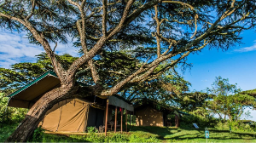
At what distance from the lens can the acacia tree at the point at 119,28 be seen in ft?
16.6

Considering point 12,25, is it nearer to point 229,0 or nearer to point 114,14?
point 114,14

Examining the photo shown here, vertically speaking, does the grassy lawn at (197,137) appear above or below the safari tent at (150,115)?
below

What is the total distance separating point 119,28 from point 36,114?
12.7 feet

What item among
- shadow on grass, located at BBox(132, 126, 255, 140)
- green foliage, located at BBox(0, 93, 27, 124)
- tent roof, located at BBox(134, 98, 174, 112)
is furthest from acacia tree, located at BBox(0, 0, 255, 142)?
tent roof, located at BBox(134, 98, 174, 112)

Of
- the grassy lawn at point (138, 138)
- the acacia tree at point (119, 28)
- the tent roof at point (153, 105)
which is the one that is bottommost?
the grassy lawn at point (138, 138)

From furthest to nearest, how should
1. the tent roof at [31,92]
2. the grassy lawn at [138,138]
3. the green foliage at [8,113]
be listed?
the green foliage at [8,113] < the tent roof at [31,92] < the grassy lawn at [138,138]

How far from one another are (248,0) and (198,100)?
1220 inches

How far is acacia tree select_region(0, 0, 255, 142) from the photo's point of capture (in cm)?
507

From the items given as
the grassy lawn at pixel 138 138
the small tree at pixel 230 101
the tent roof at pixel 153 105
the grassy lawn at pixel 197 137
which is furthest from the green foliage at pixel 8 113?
the small tree at pixel 230 101

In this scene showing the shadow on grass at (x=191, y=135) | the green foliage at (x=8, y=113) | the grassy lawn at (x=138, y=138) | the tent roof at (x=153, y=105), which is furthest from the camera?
the tent roof at (x=153, y=105)

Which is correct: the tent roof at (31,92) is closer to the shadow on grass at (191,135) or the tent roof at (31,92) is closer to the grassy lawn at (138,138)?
the grassy lawn at (138,138)

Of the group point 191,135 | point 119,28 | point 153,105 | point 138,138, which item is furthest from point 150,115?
point 119,28

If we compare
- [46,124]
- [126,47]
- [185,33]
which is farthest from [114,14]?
[46,124]

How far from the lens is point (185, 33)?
6.44 m
